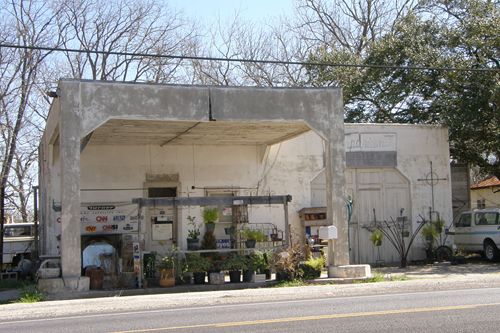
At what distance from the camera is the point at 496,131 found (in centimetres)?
2375

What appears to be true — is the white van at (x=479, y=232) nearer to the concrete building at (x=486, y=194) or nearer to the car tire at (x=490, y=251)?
the car tire at (x=490, y=251)

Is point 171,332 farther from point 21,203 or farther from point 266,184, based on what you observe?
point 21,203

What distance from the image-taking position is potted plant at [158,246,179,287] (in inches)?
639

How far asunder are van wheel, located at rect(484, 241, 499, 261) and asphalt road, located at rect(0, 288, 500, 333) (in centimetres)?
963

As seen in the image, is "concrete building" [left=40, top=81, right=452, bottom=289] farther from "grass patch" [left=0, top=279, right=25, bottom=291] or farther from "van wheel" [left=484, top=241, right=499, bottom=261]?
"van wheel" [left=484, top=241, right=499, bottom=261]

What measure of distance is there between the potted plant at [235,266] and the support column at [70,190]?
3643 mm

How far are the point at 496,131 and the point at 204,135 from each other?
1128cm

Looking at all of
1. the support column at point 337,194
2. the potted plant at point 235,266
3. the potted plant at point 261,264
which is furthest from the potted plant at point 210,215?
the support column at point 337,194

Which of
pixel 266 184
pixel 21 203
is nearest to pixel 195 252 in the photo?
pixel 266 184

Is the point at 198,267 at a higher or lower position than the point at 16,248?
lower

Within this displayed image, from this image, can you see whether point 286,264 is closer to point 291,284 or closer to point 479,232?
point 291,284

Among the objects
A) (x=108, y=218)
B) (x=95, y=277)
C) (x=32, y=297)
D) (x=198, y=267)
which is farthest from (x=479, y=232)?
(x=32, y=297)

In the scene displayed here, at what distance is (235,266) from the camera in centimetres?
1669

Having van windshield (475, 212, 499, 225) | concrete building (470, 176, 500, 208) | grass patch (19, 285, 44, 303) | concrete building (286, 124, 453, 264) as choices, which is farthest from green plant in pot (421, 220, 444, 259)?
concrete building (470, 176, 500, 208)
